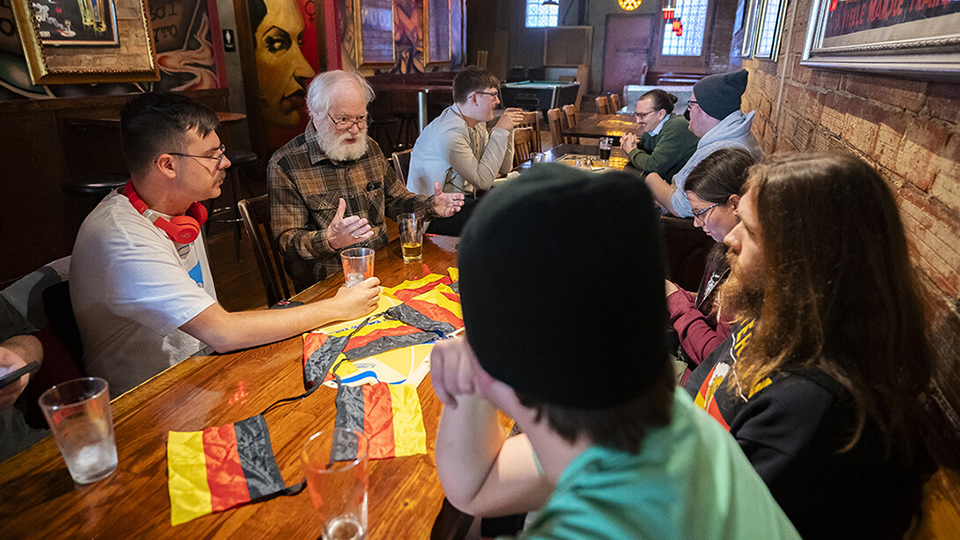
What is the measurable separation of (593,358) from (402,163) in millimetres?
2850

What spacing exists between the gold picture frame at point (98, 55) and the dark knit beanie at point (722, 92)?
12.5 feet

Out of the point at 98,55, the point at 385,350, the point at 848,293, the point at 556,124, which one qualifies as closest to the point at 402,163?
the point at 385,350

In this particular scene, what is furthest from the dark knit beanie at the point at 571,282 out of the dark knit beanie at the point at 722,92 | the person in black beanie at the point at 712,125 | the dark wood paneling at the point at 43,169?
the dark wood paneling at the point at 43,169

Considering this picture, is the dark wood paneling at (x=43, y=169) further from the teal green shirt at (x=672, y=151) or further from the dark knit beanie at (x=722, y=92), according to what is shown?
the dark knit beanie at (x=722, y=92)

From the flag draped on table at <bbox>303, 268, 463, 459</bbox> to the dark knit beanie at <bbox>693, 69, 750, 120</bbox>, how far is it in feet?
7.45

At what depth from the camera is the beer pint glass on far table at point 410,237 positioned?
181 cm

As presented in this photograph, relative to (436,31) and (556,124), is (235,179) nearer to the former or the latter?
(556,124)

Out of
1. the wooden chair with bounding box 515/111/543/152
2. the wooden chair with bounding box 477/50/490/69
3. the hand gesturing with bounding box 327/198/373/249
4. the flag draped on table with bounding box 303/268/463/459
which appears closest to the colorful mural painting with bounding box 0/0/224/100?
the wooden chair with bounding box 515/111/543/152

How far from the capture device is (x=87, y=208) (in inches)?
144

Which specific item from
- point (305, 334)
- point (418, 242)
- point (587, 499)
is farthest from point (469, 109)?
point (587, 499)

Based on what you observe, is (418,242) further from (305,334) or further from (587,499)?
(587,499)

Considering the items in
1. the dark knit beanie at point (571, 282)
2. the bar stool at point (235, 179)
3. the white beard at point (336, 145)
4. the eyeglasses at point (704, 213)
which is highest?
the dark knit beanie at point (571, 282)

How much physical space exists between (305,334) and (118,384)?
59 cm

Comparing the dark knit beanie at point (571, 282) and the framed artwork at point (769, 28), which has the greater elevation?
the framed artwork at point (769, 28)
